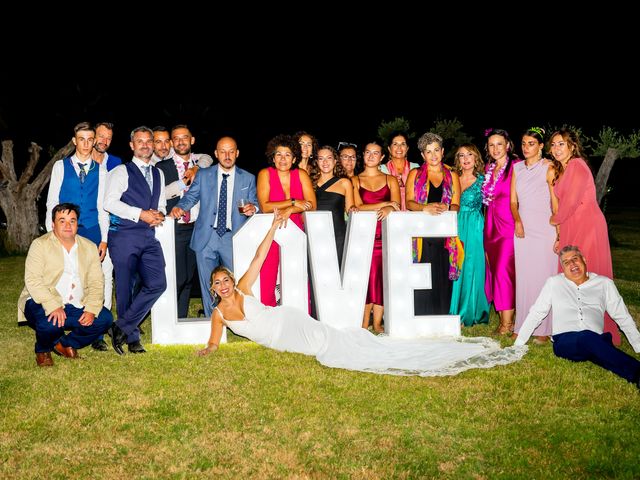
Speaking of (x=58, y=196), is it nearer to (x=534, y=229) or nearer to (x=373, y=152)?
(x=373, y=152)

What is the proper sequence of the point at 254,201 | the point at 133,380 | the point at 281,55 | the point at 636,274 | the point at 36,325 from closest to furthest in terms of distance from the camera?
the point at 133,380, the point at 36,325, the point at 254,201, the point at 636,274, the point at 281,55

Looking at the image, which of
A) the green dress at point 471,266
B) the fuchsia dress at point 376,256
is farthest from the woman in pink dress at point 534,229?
the fuchsia dress at point 376,256

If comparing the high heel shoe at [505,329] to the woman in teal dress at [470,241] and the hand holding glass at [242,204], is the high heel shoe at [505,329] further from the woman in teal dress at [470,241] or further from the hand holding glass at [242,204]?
the hand holding glass at [242,204]

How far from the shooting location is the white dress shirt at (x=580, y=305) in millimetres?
5934

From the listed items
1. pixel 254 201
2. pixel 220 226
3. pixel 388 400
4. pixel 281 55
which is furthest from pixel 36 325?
pixel 281 55

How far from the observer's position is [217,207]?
6.96 metres

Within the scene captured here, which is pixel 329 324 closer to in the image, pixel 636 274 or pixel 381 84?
pixel 636 274

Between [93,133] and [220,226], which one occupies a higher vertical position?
[93,133]

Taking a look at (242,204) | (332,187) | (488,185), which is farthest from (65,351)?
(488,185)

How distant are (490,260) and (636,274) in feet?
26.8

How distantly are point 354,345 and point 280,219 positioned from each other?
1519 millimetres

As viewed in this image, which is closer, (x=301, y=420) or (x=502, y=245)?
(x=301, y=420)

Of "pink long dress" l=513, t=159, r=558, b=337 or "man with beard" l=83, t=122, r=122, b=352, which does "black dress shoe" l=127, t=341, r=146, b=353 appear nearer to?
"man with beard" l=83, t=122, r=122, b=352

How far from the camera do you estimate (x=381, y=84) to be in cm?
3059
